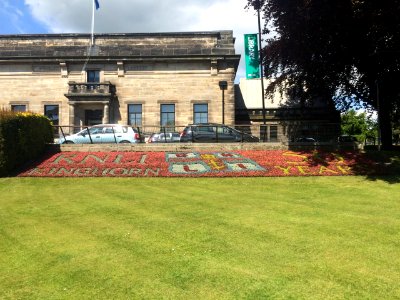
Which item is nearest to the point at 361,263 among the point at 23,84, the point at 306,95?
the point at 306,95

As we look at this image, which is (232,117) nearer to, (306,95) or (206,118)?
(206,118)

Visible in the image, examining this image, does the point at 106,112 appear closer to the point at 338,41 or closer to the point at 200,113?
the point at 200,113

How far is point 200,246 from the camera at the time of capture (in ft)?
→ 21.6

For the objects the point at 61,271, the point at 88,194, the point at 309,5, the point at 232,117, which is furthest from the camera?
the point at 232,117

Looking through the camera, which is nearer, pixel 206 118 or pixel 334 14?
pixel 334 14

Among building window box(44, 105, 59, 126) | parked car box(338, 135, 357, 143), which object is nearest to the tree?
parked car box(338, 135, 357, 143)

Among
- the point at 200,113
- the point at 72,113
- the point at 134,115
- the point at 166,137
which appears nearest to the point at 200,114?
the point at 200,113

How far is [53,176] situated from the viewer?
1561 centimetres

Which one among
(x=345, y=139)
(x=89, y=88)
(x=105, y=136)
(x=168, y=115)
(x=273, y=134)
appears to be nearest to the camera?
(x=345, y=139)

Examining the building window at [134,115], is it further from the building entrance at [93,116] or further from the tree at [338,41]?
the tree at [338,41]

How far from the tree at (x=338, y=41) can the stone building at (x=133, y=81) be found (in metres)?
11.7

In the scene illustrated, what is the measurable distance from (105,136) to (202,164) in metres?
7.76

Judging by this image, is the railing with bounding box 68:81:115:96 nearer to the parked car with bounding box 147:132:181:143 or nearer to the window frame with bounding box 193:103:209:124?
the window frame with bounding box 193:103:209:124

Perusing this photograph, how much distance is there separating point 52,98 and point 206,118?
1386cm
